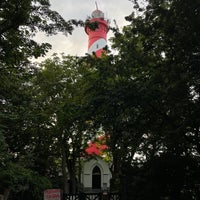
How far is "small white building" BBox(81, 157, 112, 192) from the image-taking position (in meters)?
30.3

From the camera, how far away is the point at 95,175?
31.1 m

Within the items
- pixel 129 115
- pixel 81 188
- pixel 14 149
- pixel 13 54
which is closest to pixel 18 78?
pixel 13 54

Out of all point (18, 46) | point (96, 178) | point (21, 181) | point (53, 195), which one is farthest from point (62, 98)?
point (96, 178)

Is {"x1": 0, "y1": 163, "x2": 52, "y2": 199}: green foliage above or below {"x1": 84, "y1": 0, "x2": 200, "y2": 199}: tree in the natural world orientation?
below

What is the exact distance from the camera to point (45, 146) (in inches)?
842

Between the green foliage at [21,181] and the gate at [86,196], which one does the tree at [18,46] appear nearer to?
the green foliage at [21,181]

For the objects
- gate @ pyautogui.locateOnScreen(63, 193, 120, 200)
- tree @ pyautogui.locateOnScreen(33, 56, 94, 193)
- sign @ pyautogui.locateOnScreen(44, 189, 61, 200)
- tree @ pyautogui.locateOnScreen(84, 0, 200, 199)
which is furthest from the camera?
tree @ pyautogui.locateOnScreen(33, 56, 94, 193)

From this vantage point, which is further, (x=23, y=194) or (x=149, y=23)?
(x=23, y=194)

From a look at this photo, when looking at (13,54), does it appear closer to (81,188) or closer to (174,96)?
(174,96)

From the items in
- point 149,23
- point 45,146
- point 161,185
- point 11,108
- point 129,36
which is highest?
point 129,36

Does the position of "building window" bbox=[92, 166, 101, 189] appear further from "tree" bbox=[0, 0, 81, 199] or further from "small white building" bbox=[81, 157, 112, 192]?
"tree" bbox=[0, 0, 81, 199]

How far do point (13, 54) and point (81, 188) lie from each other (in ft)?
75.4

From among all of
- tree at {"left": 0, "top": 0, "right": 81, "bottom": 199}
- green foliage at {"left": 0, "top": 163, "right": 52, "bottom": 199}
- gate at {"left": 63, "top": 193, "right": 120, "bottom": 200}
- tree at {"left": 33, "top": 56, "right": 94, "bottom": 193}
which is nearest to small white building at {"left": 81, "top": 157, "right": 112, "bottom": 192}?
tree at {"left": 33, "top": 56, "right": 94, "bottom": 193}

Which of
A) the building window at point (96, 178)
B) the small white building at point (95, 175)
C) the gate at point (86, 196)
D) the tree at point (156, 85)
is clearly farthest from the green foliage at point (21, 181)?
the building window at point (96, 178)
